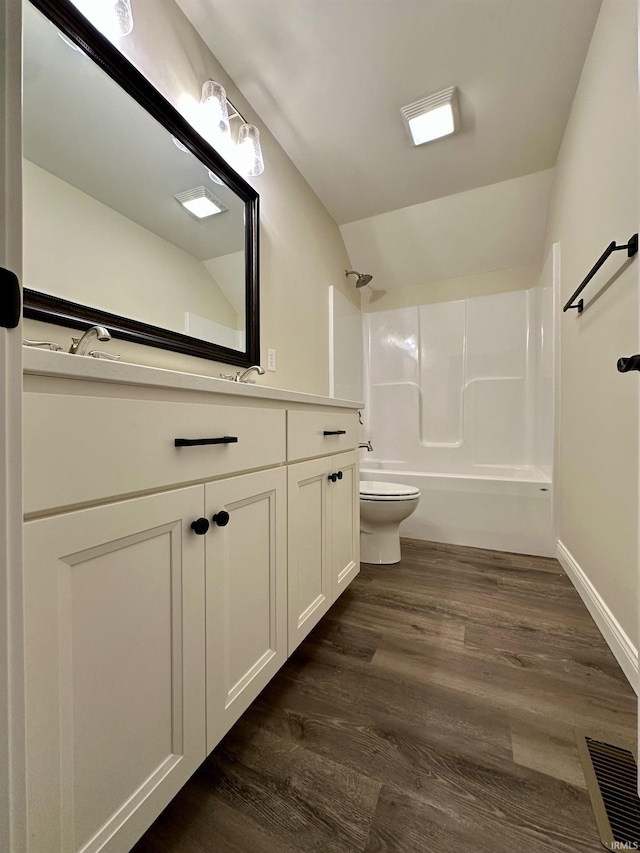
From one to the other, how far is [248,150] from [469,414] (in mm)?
2264

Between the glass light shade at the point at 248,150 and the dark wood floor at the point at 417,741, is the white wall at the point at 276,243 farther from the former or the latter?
the dark wood floor at the point at 417,741

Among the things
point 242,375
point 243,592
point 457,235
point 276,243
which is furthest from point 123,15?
point 457,235

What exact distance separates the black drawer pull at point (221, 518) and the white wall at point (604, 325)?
115cm

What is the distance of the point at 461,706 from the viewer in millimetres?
1006

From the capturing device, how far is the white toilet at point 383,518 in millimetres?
1899

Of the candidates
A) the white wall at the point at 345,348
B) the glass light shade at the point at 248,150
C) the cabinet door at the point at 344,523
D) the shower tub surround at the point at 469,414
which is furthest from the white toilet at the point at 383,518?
the glass light shade at the point at 248,150

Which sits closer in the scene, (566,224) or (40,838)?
(40,838)

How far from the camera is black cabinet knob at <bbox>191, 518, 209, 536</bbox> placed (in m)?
0.69

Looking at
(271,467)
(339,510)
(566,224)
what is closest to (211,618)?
(271,467)

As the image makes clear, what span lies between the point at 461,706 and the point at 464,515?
140 centimetres

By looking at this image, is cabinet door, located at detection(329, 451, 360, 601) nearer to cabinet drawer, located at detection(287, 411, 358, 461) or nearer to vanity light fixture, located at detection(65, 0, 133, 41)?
cabinet drawer, located at detection(287, 411, 358, 461)

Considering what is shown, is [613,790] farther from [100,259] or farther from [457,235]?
[457,235]

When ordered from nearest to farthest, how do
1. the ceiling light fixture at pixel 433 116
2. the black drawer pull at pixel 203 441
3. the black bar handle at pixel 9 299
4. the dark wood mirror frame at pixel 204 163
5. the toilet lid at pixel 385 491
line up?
the black bar handle at pixel 9 299 → the black drawer pull at pixel 203 441 → the dark wood mirror frame at pixel 204 163 → the ceiling light fixture at pixel 433 116 → the toilet lid at pixel 385 491

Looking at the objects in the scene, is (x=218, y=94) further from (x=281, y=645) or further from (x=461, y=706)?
(x=461, y=706)
